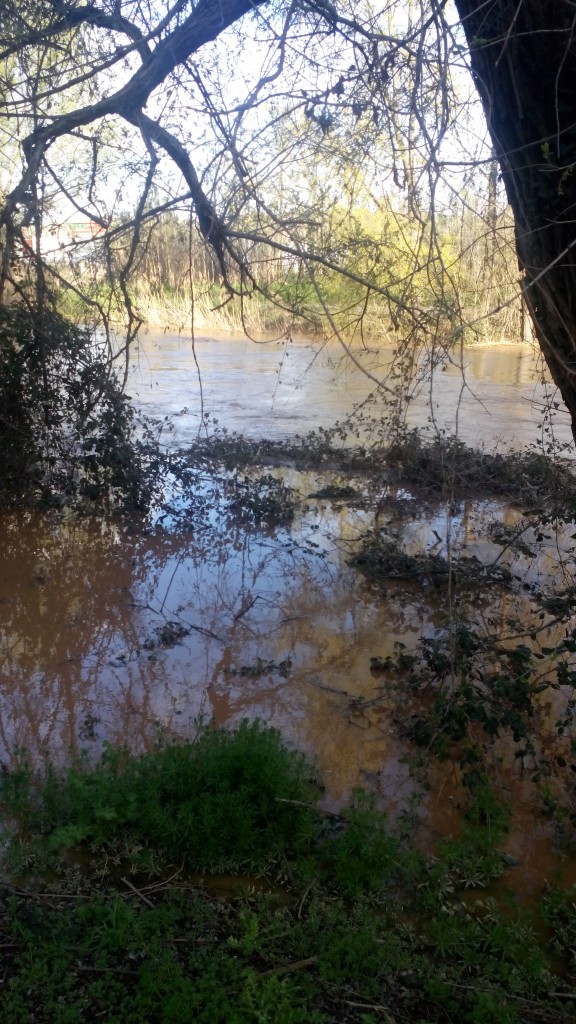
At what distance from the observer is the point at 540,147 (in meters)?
2.84

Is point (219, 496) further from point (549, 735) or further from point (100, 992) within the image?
point (100, 992)

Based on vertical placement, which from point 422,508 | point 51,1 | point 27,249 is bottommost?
point 422,508

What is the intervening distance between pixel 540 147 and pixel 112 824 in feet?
9.71

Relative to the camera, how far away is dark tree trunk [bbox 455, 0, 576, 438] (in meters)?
2.78

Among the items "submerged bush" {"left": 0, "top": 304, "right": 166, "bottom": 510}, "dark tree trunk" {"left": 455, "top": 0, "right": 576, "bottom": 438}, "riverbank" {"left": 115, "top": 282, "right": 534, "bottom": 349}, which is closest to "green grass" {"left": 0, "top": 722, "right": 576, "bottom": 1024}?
"dark tree trunk" {"left": 455, "top": 0, "right": 576, "bottom": 438}

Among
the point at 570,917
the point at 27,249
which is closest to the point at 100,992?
the point at 570,917

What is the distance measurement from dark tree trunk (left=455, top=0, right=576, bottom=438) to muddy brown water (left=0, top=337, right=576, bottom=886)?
938 millimetres

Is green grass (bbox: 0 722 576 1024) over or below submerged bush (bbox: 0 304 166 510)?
below

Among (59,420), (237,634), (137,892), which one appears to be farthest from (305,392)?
(137,892)

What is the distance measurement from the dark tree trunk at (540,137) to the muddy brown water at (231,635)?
3.08 feet

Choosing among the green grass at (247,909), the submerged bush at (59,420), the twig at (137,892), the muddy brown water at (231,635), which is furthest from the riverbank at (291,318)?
the twig at (137,892)

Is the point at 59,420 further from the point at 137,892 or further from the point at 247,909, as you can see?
the point at 247,909

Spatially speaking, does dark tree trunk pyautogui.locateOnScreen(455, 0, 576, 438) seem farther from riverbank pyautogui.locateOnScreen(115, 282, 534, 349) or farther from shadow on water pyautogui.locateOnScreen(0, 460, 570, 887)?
shadow on water pyautogui.locateOnScreen(0, 460, 570, 887)

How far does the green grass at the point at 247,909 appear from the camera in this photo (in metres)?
2.41
